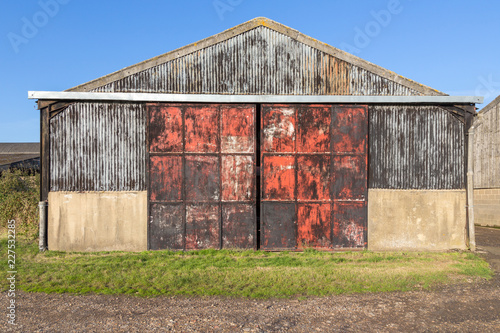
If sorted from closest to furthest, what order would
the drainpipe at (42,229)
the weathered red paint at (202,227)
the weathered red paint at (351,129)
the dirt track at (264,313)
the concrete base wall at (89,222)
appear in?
the dirt track at (264,313)
the drainpipe at (42,229)
the concrete base wall at (89,222)
the weathered red paint at (202,227)
the weathered red paint at (351,129)

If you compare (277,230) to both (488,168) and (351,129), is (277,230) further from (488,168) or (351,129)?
(488,168)

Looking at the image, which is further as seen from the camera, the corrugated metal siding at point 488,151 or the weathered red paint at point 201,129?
the corrugated metal siding at point 488,151

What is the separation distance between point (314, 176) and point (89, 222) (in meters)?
6.79

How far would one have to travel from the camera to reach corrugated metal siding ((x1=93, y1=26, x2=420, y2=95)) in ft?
34.1

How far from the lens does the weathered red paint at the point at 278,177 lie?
34.0ft

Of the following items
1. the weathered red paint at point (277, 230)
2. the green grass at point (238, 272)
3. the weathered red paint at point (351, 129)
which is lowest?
the green grass at point (238, 272)

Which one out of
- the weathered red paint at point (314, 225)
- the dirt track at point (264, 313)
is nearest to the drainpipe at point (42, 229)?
the dirt track at point (264, 313)

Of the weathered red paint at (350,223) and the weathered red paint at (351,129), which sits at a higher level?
the weathered red paint at (351,129)

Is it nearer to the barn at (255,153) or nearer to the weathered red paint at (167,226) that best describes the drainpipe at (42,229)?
the barn at (255,153)

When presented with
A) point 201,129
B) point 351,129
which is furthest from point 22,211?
point 351,129

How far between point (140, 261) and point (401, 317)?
624 centimetres

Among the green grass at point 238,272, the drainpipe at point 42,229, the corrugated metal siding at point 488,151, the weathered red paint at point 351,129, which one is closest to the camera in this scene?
the green grass at point 238,272

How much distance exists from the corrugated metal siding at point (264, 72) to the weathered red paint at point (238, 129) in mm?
577

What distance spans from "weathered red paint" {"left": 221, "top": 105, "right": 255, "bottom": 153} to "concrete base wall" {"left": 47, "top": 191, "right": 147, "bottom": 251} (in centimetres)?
351
